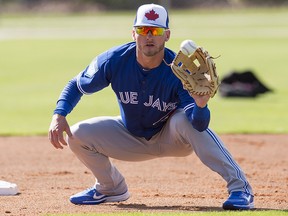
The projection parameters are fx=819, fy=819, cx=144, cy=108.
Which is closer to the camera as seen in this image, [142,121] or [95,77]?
[95,77]

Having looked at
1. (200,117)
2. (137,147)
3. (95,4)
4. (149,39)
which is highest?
(149,39)

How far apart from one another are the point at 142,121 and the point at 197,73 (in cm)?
71

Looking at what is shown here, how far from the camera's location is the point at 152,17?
6.06 m

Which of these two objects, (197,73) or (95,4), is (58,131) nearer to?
(197,73)

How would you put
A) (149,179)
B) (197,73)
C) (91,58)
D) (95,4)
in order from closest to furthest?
(197,73) → (149,179) → (91,58) → (95,4)

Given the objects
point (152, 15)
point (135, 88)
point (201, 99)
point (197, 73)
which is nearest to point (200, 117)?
point (201, 99)

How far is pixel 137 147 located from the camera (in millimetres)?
6535

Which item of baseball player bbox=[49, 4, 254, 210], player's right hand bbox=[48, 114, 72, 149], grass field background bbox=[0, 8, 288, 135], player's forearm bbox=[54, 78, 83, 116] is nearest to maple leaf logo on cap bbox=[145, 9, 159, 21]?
baseball player bbox=[49, 4, 254, 210]

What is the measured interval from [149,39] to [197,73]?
445 millimetres

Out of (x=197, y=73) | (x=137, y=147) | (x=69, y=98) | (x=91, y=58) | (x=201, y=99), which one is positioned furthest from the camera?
(x=91, y=58)

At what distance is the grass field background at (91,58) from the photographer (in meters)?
13.0

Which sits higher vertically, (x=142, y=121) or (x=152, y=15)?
(x=152, y=15)

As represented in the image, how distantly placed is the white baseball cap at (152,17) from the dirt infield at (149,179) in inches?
54.2

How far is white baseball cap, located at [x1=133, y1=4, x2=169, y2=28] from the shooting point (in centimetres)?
603
